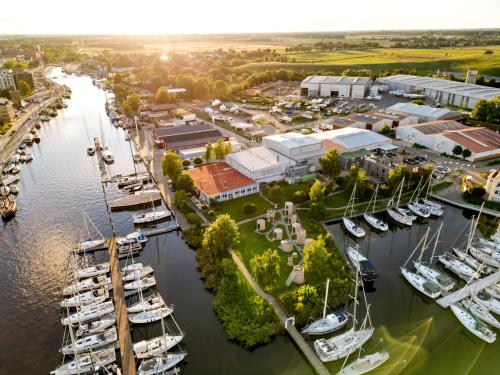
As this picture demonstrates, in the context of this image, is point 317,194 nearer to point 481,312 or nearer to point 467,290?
point 467,290

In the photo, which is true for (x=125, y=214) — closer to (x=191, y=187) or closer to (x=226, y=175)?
Result: (x=191, y=187)

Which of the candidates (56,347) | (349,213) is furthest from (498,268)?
(56,347)

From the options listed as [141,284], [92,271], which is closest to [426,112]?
[141,284]

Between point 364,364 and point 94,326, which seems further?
point 94,326

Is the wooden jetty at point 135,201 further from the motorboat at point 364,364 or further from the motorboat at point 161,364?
the motorboat at point 364,364

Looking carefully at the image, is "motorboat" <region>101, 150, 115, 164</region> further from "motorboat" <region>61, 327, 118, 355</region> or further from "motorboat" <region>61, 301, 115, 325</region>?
"motorboat" <region>61, 327, 118, 355</region>

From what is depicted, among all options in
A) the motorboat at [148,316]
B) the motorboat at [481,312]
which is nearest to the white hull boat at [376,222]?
the motorboat at [481,312]
